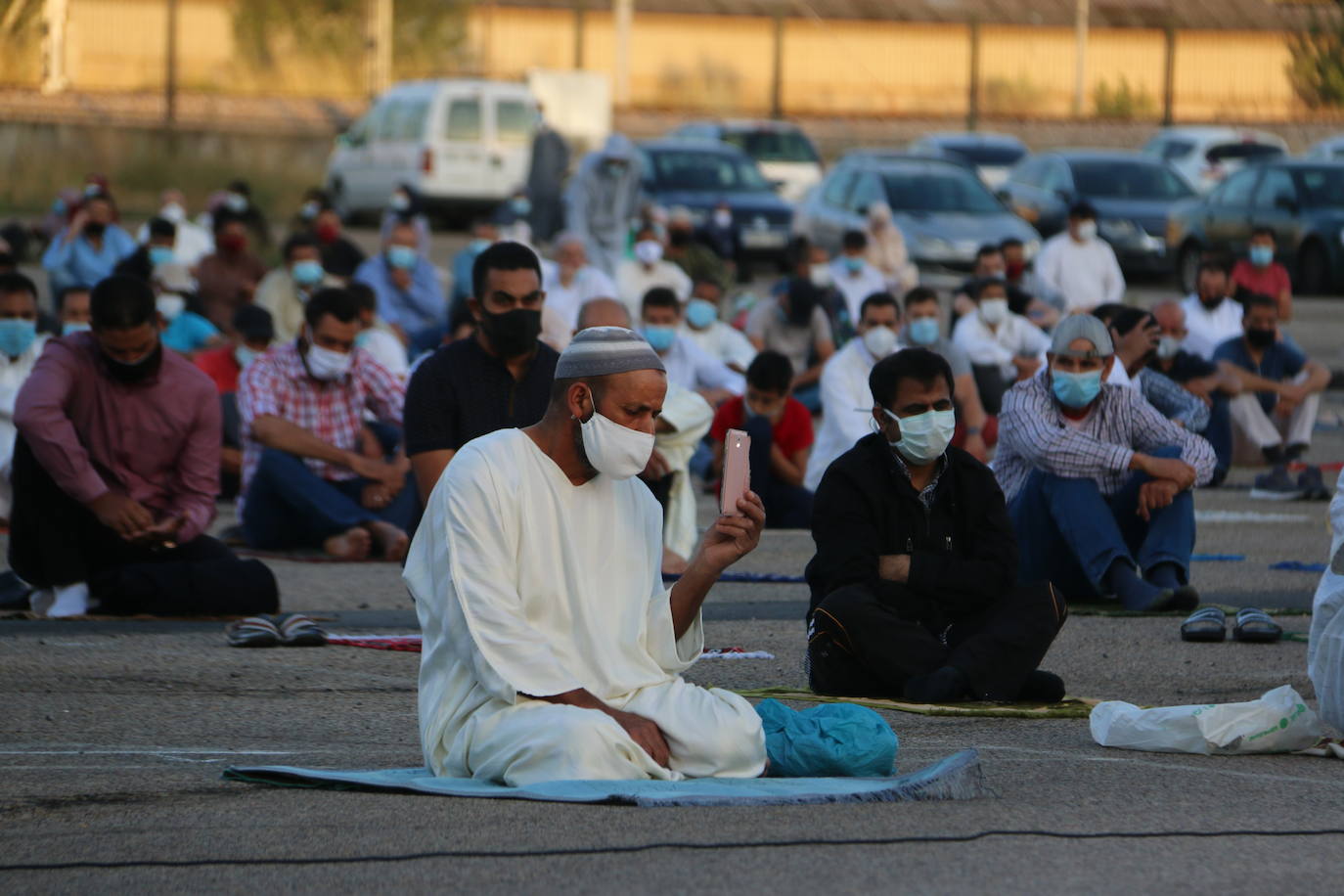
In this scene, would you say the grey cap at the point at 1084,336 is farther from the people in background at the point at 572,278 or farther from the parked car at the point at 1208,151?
the parked car at the point at 1208,151

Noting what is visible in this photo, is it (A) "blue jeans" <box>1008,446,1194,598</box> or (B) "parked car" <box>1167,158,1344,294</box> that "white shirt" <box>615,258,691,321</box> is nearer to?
(B) "parked car" <box>1167,158,1344,294</box>

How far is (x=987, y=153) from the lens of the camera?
35.8 metres

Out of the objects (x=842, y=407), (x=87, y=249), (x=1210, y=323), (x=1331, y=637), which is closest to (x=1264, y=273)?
(x=1210, y=323)

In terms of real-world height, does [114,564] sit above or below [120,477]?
below

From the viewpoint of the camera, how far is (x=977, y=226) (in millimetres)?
24562

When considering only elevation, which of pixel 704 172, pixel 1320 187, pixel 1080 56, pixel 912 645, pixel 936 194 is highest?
pixel 1080 56

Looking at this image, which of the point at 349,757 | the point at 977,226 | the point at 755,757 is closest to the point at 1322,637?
the point at 755,757

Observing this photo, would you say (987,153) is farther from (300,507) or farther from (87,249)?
(300,507)

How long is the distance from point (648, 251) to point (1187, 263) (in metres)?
9.65

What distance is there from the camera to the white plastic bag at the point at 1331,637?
633cm

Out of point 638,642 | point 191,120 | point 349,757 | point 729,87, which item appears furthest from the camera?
point 729,87

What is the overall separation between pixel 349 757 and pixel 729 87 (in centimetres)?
4243

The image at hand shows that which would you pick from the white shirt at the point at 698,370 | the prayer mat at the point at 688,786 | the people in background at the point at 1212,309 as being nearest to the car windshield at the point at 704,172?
the people in background at the point at 1212,309

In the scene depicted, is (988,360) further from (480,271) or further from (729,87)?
(729,87)
